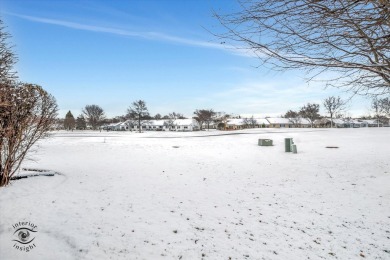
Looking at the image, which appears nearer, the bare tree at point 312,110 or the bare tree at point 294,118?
the bare tree at point 312,110

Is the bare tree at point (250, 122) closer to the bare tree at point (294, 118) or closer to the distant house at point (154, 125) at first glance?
the bare tree at point (294, 118)

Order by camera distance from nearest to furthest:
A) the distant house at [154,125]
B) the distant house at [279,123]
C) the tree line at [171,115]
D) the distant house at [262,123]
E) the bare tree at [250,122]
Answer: the tree line at [171,115] < the distant house at [154,125] < the bare tree at [250,122] < the distant house at [262,123] < the distant house at [279,123]

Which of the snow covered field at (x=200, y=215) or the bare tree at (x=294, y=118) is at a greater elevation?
the bare tree at (x=294, y=118)

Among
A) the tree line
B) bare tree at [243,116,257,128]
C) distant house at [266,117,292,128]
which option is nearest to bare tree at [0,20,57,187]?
the tree line

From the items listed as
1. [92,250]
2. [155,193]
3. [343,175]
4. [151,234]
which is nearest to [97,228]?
[92,250]

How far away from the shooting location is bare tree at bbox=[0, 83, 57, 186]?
7.91 metres

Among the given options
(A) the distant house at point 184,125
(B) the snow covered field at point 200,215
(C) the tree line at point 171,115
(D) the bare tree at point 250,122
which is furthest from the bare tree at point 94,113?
(B) the snow covered field at point 200,215

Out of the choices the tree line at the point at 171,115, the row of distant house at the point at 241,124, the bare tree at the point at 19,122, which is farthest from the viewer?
the row of distant house at the point at 241,124

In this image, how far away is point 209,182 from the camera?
32.8 feet

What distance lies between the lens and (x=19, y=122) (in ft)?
27.0

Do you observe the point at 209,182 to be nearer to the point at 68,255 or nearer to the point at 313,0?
the point at 68,255

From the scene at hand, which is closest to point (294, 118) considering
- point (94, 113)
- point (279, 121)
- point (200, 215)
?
point (279, 121)

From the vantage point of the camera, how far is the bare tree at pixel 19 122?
7.91 metres

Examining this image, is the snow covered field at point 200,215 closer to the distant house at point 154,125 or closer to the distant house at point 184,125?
the distant house at point 184,125
